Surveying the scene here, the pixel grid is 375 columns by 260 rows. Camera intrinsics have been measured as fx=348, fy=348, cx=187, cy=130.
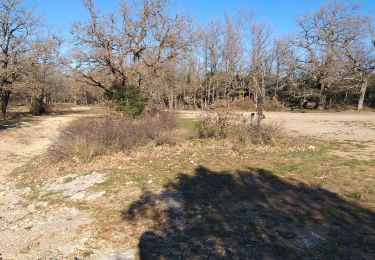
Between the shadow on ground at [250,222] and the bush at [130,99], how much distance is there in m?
13.5

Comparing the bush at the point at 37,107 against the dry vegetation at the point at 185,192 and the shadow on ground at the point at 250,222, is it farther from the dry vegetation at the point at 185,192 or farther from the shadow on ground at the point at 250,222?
the shadow on ground at the point at 250,222

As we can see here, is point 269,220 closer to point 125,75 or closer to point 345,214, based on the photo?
point 345,214

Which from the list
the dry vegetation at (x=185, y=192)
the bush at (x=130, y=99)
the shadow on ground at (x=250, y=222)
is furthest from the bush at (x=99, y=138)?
the bush at (x=130, y=99)

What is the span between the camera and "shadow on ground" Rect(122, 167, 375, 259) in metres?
4.66

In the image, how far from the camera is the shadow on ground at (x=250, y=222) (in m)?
4.66

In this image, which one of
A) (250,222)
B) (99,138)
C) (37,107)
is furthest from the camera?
(37,107)

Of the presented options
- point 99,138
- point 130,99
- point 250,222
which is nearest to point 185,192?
point 250,222

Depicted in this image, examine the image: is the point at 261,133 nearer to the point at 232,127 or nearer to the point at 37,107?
the point at 232,127

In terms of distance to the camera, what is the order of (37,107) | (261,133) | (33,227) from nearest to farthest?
1. (33,227)
2. (261,133)
3. (37,107)

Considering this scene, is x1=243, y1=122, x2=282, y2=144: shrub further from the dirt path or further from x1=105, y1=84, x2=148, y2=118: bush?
x1=105, y1=84, x2=148, y2=118: bush

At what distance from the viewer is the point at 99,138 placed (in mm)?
11102

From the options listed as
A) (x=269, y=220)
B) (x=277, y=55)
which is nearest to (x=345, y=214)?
(x=269, y=220)

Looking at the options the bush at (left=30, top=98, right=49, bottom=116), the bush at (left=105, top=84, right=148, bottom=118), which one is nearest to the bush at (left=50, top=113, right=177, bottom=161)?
the bush at (left=105, top=84, right=148, bottom=118)

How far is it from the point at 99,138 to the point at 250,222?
268 inches
